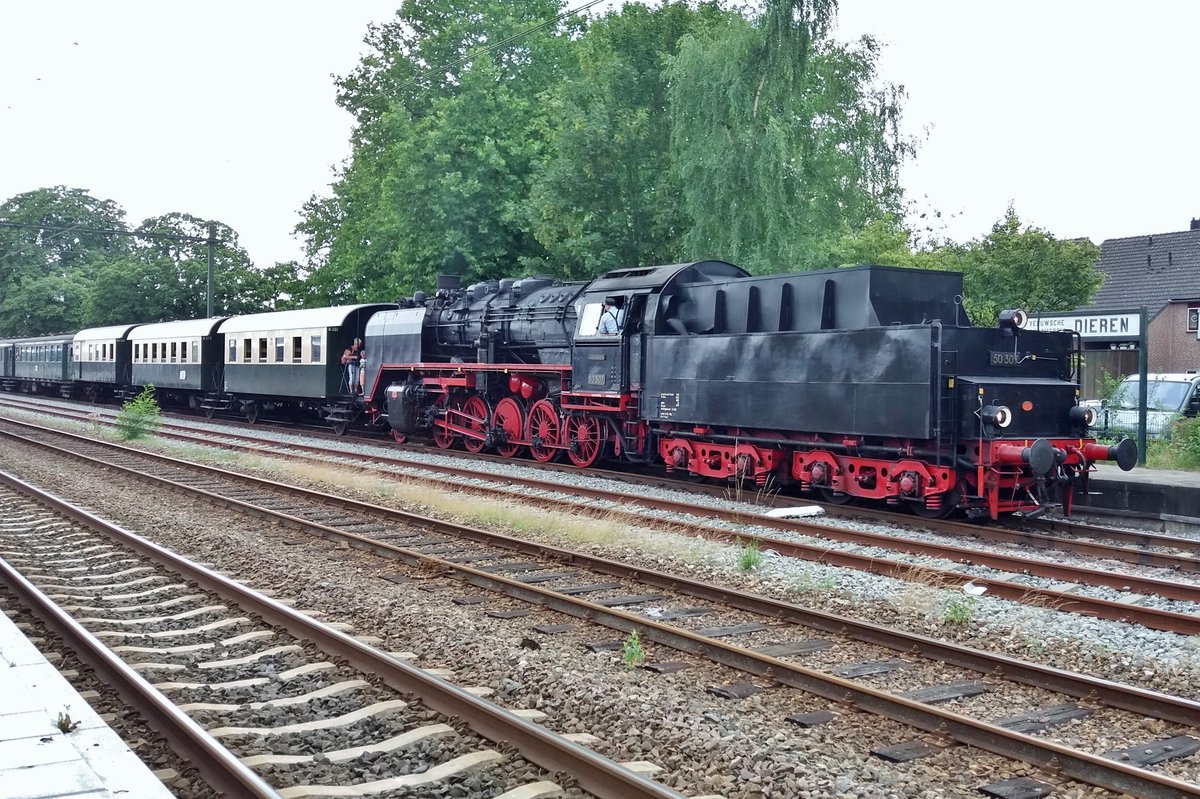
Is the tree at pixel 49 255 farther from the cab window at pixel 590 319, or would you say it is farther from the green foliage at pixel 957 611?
the green foliage at pixel 957 611

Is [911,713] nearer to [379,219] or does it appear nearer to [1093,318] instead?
[1093,318]

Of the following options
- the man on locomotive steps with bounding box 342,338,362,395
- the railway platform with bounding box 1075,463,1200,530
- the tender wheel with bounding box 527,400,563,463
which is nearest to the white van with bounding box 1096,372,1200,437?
the railway platform with bounding box 1075,463,1200,530

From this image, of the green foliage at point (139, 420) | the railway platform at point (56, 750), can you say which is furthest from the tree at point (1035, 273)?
the railway platform at point (56, 750)

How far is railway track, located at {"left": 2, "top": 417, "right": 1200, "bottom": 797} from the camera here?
16.9ft

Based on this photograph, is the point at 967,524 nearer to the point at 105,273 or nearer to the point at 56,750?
the point at 56,750

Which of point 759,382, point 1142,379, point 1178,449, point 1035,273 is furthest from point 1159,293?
point 759,382

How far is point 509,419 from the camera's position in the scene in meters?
20.0

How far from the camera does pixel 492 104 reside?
34.2 meters

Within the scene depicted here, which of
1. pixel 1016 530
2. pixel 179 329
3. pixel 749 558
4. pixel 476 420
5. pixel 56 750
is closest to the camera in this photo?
pixel 56 750

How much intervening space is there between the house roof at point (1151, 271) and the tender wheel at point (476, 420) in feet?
89.5

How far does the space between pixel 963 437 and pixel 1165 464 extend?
742 cm

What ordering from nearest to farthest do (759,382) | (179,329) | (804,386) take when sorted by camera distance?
(804,386), (759,382), (179,329)

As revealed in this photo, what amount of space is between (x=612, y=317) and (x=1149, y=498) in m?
8.35

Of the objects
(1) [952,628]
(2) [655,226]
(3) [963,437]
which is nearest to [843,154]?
(2) [655,226]
